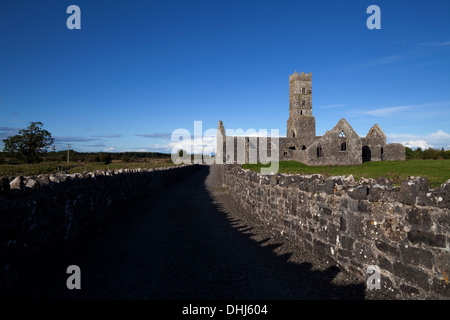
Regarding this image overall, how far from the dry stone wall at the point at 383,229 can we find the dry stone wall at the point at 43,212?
5.69 m

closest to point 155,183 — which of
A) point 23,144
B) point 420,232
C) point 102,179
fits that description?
point 102,179

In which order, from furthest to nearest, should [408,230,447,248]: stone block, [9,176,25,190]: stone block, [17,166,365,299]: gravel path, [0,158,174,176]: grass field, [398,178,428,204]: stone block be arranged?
[0,158,174,176]: grass field → [9,176,25,190]: stone block → [17,166,365,299]: gravel path → [398,178,428,204]: stone block → [408,230,447,248]: stone block

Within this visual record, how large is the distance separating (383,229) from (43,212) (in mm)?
6293

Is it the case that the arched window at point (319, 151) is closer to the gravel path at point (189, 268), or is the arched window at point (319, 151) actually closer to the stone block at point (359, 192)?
the gravel path at point (189, 268)

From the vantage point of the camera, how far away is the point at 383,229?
177 inches

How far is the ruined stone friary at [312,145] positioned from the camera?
4556cm

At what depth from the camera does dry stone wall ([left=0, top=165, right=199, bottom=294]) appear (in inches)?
173

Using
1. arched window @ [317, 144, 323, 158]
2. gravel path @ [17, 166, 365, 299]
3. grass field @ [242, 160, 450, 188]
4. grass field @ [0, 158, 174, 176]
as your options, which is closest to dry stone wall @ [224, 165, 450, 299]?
gravel path @ [17, 166, 365, 299]

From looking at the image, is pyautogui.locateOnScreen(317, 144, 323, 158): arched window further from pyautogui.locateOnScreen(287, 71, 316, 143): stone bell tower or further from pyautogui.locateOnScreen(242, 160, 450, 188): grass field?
pyautogui.locateOnScreen(287, 71, 316, 143): stone bell tower

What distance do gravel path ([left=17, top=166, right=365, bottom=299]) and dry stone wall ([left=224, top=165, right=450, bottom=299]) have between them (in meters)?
0.46

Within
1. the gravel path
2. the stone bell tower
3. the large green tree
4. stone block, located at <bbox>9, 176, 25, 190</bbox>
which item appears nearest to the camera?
the gravel path

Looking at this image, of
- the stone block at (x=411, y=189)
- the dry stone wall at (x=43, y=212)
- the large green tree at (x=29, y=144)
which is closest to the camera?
the stone block at (x=411, y=189)

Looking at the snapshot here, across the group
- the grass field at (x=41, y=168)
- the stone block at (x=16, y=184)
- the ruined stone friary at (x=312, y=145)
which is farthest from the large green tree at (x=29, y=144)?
the stone block at (x=16, y=184)

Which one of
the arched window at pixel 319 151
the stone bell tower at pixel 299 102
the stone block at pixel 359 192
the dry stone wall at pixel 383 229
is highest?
the stone bell tower at pixel 299 102
